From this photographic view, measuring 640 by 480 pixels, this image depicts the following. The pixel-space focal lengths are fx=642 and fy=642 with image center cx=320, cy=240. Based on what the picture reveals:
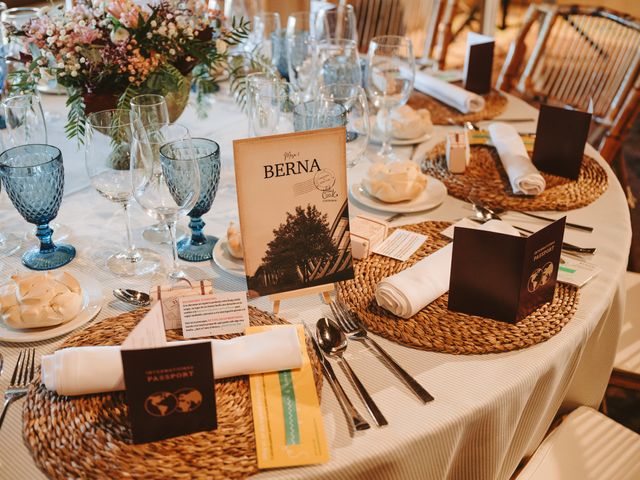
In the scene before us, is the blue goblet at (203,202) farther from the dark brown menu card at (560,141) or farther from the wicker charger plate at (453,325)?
the dark brown menu card at (560,141)

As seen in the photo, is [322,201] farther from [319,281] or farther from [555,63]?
[555,63]

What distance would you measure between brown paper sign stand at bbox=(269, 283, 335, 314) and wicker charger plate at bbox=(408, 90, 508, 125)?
0.96 m

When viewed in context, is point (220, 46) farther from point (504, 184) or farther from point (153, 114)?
point (504, 184)

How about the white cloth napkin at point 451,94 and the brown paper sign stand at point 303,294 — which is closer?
the brown paper sign stand at point 303,294

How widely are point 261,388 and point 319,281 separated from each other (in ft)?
0.90

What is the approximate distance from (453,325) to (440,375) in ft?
0.39

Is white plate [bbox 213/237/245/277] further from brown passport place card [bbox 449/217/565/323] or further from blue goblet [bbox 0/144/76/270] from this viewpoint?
brown passport place card [bbox 449/217/565/323]

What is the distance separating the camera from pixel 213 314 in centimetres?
98

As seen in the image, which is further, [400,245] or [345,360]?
[400,245]


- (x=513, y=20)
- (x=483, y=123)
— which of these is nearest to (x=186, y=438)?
(x=483, y=123)

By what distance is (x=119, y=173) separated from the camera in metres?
1.23

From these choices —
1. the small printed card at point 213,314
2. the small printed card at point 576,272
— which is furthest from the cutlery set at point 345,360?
the small printed card at point 576,272

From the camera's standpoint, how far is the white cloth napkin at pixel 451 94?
196 centimetres

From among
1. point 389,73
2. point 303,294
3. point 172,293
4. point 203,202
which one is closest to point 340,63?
point 389,73
